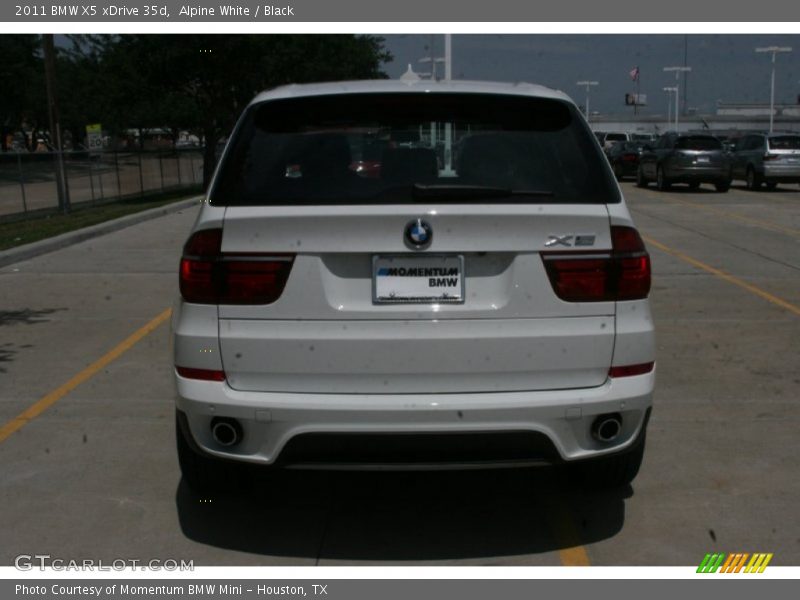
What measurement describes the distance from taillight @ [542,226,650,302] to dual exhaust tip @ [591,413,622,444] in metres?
0.45

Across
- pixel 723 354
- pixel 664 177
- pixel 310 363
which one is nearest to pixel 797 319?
pixel 723 354

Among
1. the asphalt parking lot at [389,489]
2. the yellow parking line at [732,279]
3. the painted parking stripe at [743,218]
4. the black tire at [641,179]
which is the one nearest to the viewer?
the asphalt parking lot at [389,489]

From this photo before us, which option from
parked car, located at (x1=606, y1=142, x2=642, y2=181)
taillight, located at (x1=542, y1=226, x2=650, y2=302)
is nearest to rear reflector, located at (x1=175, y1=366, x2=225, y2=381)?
taillight, located at (x1=542, y1=226, x2=650, y2=302)

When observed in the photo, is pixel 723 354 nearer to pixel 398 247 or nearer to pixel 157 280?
pixel 398 247

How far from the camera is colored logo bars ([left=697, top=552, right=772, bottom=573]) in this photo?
13.8 feet

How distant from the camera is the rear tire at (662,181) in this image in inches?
1211

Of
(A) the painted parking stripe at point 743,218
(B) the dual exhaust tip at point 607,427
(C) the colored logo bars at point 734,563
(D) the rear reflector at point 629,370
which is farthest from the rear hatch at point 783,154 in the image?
(B) the dual exhaust tip at point 607,427

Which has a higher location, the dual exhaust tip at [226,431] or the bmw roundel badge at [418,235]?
the bmw roundel badge at [418,235]

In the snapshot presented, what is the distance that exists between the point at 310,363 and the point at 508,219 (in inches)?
35.7

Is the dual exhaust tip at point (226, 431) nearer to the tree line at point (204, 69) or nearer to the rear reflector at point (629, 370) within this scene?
the rear reflector at point (629, 370)

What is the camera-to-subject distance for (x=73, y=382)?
7281mm

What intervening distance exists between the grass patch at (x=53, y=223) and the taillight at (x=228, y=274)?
11.9 meters

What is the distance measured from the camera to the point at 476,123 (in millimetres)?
4375

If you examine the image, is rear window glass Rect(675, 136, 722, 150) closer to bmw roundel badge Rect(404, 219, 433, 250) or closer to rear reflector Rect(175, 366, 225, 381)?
bmw roundel badge Rect(404, 219, 433, 250)
